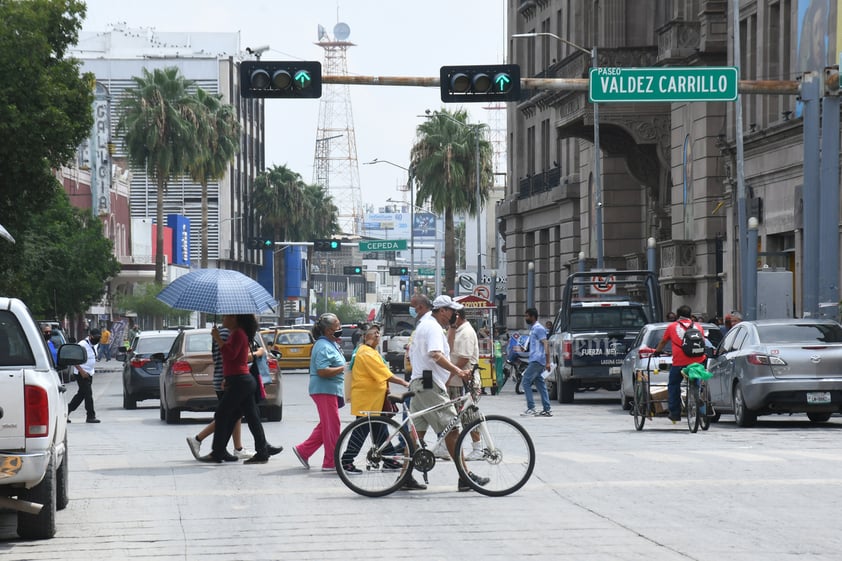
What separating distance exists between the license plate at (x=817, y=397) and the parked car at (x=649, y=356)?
2309mm

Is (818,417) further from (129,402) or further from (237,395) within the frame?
(129,402)

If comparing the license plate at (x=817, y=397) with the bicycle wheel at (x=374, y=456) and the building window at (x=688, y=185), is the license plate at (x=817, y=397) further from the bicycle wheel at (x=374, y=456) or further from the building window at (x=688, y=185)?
the building window at (x=688, y=185)

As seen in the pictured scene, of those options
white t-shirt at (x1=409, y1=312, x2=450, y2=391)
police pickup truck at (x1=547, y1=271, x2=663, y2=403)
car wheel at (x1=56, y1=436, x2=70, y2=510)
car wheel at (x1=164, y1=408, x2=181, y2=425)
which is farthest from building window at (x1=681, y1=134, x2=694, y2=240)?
car wheel at (x1=56, y1=436, x2=70, y2=510)

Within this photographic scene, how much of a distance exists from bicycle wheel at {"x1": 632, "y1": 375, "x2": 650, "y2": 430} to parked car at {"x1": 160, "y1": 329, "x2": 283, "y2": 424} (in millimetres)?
6097

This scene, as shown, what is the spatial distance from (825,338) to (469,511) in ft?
38.3

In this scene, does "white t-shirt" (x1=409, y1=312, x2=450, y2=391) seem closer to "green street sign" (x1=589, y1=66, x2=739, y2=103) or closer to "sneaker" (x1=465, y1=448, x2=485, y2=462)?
"sneaker" (x1=465, y1=448, x2=485, y2=462)

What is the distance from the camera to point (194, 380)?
25781 millimetres

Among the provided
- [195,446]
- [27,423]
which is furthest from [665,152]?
[27,423]

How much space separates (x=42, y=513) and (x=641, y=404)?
12.9m

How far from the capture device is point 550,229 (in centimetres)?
6356

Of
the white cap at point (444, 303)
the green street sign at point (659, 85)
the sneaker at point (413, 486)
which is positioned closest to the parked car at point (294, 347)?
the green street sign at point (659, 85)

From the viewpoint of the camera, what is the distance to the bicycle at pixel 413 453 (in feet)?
45.1

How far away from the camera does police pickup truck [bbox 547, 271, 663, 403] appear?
3228 centimetres

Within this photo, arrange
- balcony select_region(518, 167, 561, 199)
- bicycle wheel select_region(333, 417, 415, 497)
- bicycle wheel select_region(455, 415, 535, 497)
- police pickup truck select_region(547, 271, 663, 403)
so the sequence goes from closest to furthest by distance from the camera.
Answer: bicycle wheel select_region(455, 415, 535, 497) < bicycle wheel select_region(333, 417, 415, 497) < police pickup truck select_region(547, 271, 663, 403) < balcony select_region(518, 167, 561, 199)
